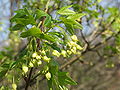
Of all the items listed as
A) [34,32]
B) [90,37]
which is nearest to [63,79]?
[34,32]

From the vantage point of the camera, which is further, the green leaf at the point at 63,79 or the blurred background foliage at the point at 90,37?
the blurred background foliage at the point at 90,37

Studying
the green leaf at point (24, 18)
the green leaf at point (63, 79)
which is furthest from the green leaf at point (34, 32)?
the green leaf at point (63, 79)

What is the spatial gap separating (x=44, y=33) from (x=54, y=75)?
0.92 ft

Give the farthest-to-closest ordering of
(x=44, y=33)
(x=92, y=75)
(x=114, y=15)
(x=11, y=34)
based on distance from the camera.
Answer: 1. (x=92, y=75)
2. (x=11, y=34)
3. (x=114, y=15)
4. (x=44, y=33)

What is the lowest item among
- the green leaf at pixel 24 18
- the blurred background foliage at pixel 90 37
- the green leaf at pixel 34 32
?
the blurred background foliage at pixel 90 37

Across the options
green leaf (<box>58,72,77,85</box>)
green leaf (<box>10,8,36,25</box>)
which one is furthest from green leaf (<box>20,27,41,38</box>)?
green leaf (<box>58,72,77,85</box>)

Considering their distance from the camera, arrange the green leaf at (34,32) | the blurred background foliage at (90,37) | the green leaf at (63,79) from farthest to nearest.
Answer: the blurred background foliage at (90,37) < the green leaf at (63,79) < the green leaf at (34,32)

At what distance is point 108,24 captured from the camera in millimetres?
3373

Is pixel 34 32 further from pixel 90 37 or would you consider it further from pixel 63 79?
pixel 90 37

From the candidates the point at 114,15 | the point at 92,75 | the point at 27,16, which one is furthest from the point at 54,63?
the point at 92,75

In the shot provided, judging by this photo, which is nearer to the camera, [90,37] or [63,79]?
[63,79]

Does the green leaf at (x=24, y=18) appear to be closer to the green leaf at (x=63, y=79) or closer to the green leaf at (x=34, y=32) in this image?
the green leaf at (x=34, y=32)

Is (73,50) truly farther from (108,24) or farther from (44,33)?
(108,24)

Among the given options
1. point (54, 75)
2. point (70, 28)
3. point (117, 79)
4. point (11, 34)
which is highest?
point (70, 28)
